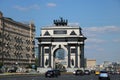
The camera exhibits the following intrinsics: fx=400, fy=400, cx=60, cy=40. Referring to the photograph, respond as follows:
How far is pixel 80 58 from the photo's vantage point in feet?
513

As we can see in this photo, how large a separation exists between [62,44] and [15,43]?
2373 cm

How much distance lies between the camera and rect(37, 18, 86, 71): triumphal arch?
155875mm

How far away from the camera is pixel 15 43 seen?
6737 inches

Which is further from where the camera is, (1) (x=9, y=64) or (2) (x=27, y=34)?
(2) (x=27, y=34)

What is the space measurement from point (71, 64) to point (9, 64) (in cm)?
2633

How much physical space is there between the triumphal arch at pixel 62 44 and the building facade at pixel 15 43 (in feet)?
42.8

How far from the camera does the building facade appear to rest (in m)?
154

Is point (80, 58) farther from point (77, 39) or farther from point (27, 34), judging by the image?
point (27, 34)

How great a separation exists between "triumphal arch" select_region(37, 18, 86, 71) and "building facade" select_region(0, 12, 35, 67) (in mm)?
13039

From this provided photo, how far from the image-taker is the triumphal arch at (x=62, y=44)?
15588 centimetres

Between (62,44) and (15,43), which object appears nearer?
(62,44)

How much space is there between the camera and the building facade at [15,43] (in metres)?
154

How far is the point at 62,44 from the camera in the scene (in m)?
158

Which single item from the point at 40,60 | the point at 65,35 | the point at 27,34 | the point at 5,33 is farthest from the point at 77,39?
the point at 27,34
